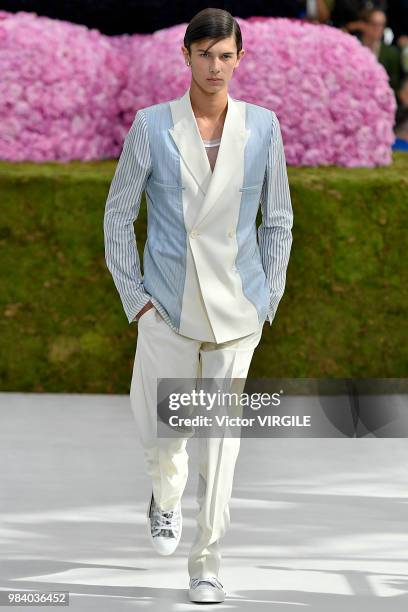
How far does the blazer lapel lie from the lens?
4.17 meters

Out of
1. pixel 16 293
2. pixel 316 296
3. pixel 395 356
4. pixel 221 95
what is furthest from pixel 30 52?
pixel 221 95

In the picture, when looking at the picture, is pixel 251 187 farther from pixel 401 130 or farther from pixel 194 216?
pixel 401 130

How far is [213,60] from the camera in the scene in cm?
411

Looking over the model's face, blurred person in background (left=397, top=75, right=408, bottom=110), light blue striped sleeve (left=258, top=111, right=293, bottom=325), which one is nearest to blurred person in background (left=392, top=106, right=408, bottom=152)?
blurred person in background (left=397, top=75, right=408, bottom=110)

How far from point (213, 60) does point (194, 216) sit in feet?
1.39

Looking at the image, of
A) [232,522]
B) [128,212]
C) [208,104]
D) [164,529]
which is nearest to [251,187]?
[208,104]

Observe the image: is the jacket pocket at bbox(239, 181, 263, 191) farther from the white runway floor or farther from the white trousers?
the white runway floor

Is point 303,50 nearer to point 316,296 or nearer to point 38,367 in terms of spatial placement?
point 316,296

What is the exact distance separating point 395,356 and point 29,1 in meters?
4.33

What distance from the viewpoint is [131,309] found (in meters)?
4.29

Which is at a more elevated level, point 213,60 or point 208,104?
point 213,60

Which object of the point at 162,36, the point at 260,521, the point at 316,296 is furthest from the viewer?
the point at 162,36

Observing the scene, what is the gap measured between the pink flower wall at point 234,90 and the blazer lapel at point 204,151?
3900 mm

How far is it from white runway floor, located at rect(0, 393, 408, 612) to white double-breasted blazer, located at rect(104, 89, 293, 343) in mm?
826
